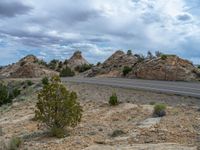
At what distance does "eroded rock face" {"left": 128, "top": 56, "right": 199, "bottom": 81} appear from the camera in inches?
1587

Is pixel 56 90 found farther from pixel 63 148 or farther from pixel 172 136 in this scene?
pixel 172 136

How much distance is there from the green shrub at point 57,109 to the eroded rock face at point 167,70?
86.0 ft

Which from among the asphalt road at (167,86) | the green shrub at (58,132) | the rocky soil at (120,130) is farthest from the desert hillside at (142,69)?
the green shrub at (58,132)

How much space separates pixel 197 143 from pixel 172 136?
3.63 ft

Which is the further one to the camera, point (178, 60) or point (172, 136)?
point (178, 60)

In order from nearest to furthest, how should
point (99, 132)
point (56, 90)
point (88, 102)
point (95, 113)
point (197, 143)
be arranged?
A: point (197, 143)
point (99, 132)
point (56, 90)
point (95, 113)
point (88, 102)

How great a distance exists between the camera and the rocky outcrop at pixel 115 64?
52.3 m

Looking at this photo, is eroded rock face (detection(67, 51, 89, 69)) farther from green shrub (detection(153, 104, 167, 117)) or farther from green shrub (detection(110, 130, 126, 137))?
green shrub (detection(110, 130, 126, 137))

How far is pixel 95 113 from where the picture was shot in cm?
1822

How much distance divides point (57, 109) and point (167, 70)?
2764 centimetres

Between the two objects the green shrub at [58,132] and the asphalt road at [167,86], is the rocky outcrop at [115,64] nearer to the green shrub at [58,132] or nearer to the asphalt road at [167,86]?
the asphalt road at [167,86]

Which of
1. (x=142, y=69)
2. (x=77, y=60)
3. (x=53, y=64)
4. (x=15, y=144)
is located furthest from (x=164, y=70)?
(x=53, y=64)

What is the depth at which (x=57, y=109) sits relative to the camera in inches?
581

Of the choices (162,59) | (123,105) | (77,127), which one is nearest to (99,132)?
(77,127)
